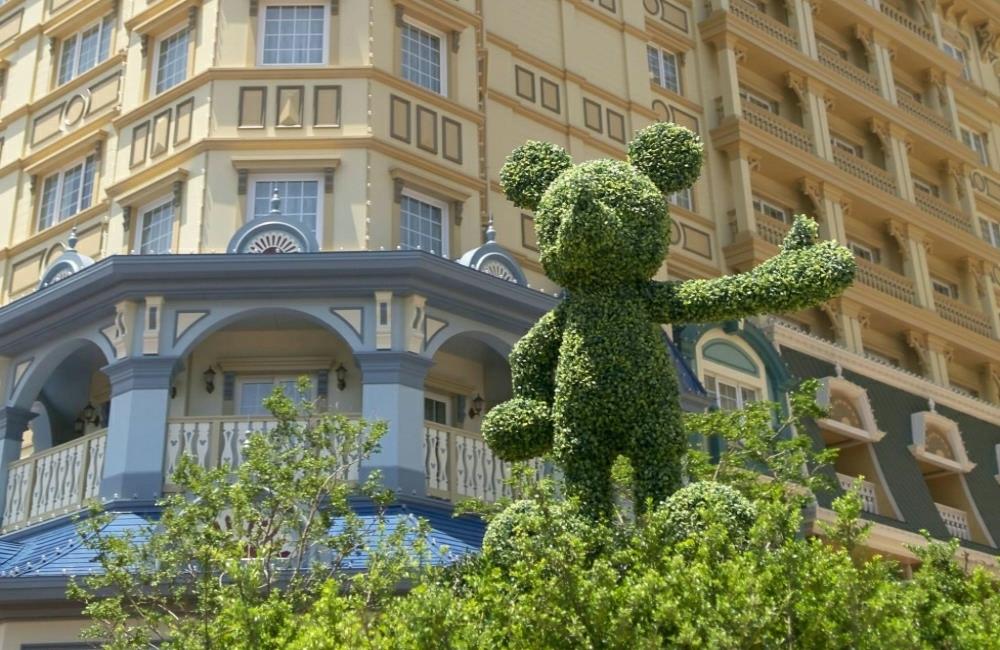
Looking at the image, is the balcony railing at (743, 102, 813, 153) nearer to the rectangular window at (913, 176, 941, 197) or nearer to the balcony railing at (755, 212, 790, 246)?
the balcony railing at (755, 212, 790, 246)

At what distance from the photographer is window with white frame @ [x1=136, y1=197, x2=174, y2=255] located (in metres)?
20.2

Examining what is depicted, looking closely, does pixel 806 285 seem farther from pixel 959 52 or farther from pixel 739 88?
pixel 959 52

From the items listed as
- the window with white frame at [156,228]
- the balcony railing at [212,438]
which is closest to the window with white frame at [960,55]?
the window with white frame at [156,228]

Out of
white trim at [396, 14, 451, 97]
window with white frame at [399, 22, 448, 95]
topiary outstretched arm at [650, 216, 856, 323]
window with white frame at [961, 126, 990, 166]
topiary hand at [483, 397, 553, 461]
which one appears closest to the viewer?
topiary outstretched arm at [650, 216, 856, 323]

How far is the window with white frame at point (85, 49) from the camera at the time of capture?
23391mm

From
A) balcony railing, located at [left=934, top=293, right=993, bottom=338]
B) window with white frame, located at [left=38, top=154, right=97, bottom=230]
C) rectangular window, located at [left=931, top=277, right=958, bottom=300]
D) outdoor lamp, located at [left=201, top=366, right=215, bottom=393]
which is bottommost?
outdoor lamp, located at [left=201, top=366, right=215, bottom=393]

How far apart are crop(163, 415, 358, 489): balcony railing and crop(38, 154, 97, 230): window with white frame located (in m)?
6.64

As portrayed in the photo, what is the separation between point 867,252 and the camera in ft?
106

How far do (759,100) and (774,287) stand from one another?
66.2ft

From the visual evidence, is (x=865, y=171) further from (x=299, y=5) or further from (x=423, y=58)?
(x=299, y=5)

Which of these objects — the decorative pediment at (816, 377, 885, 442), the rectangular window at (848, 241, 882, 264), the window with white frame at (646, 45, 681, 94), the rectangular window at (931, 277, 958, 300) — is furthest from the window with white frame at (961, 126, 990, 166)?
the decorative pediment at (816, 377, 885, 442)

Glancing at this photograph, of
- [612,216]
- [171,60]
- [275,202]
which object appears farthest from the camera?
[171,60]

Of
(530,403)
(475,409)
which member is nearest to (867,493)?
(475,409)

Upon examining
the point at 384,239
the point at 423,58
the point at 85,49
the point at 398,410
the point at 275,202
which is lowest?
the point at 398,410
